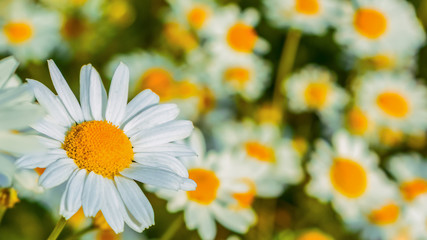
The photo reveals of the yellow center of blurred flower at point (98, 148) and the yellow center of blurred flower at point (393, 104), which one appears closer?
the yellow center of blurred flower at point (98, 148)

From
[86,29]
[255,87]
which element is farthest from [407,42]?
[86,29]

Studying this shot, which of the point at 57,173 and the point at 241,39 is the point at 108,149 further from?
the point at 241,39

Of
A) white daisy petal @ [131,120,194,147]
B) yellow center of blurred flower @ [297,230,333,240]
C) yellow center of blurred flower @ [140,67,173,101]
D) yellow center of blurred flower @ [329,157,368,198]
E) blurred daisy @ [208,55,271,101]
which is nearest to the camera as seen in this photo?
white daisy petal @ [131,120,194,147]

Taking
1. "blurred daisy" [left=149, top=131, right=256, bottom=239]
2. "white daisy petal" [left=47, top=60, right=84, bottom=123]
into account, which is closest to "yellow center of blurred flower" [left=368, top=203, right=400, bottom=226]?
"blurred daisy" [left=149, top=131, right=256, bottom=239]

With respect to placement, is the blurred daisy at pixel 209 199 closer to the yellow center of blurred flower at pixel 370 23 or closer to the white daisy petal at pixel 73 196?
the white daisy petal at pixel 73 196

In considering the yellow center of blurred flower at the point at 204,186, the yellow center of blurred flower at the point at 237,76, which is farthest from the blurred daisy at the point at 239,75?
the yellow center of blurred flower at the point at 204,186

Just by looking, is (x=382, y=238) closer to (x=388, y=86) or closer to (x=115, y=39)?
(x=388, y=86)

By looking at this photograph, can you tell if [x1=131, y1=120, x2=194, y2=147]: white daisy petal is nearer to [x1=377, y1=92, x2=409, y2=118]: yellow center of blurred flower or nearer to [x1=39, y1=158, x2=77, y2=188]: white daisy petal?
[x1=39, y1=158, x2=77, y2=188]: white daisy petal

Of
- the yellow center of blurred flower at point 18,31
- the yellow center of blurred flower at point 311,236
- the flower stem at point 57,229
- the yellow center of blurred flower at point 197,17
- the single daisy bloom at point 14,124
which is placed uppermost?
the single daisy bloom at point 14,124
